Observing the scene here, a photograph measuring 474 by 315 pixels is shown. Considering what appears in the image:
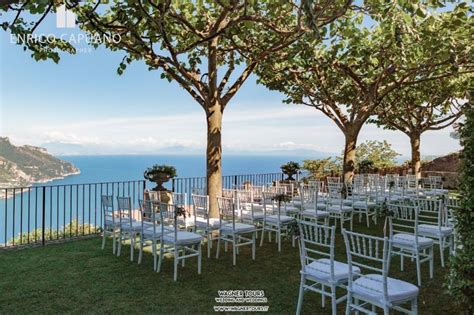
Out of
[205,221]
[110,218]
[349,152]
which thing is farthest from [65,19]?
[349,152]

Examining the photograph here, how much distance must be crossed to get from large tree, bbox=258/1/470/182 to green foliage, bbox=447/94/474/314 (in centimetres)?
202

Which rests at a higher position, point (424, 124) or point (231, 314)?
point (424, 124)

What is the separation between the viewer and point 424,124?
15.7 m

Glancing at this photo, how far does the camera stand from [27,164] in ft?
84.1

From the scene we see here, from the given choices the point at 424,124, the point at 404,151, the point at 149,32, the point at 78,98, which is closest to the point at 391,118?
the point at 424,124

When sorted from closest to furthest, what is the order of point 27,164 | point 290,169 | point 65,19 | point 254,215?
point 65,19, point 254,215, point 290,169, point 27,164

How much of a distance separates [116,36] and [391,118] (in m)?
12.7

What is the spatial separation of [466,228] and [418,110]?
14482 mm

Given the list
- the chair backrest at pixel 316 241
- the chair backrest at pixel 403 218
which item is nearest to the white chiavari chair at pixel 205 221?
the chair backrest at pixel 316 241

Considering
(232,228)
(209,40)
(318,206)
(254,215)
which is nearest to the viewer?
(232,228)

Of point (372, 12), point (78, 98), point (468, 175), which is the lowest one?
point (468, 175)

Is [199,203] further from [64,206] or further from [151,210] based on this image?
[64,206]

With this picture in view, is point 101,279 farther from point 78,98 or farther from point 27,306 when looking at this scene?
point 78,98

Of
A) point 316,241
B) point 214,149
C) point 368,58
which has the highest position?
point 368,58
